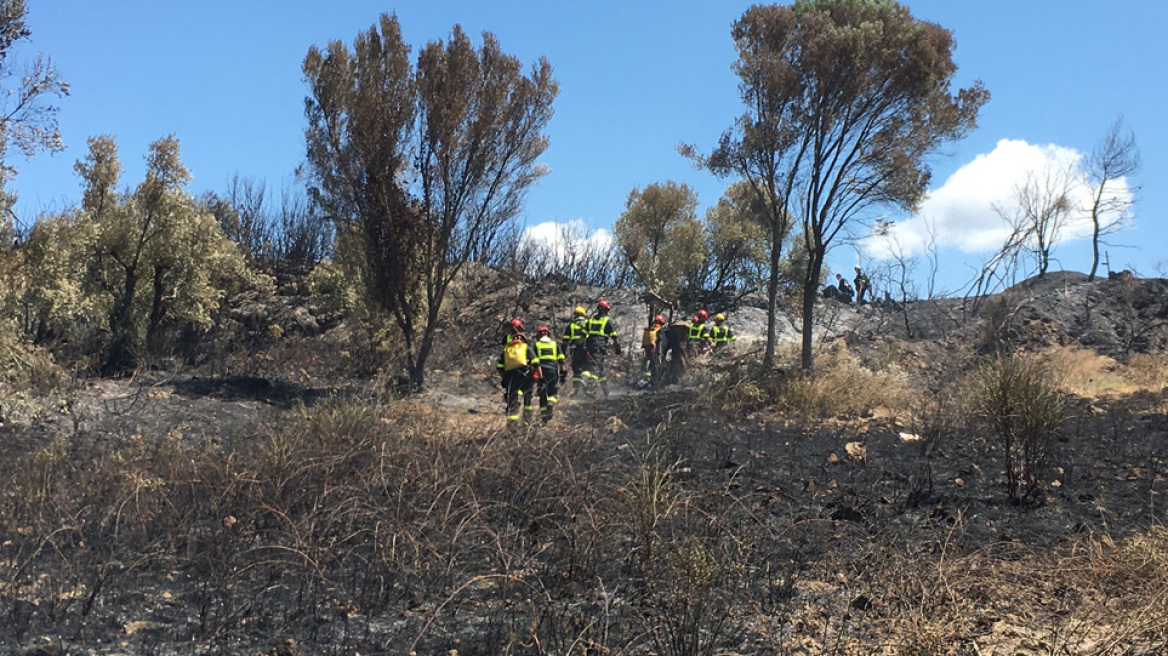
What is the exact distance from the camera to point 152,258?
1900 centimetres

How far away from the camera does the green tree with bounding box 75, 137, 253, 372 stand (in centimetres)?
1870

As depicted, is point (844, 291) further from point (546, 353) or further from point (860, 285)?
point (546, 353)

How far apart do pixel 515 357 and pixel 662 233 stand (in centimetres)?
1567

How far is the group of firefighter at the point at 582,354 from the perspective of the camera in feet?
37.2

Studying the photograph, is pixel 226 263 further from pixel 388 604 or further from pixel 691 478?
pixel 388 604

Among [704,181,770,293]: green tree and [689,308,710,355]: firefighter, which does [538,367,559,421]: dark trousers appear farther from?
[704,181,770,293]: green tree

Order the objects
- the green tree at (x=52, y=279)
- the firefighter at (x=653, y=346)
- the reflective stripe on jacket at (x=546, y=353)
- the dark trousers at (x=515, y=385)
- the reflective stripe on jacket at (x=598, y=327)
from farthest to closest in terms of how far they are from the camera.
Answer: the firefighter at (x=653, y=346) → the reflective stripe on jacket at (x=598, y=327) → the green tree at (x=52, y=279) → the reflective stripe on jacket at (x=546, y=353) → the dark trousers at (x=515, y=385)

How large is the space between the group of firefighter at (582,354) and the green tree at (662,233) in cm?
568

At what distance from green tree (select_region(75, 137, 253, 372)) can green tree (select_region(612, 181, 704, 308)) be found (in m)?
11.0

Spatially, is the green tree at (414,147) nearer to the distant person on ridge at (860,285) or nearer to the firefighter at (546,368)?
the firefighter at (546,368)

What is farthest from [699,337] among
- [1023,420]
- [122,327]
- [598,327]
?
[122,327]

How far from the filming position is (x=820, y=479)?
833 centimetres

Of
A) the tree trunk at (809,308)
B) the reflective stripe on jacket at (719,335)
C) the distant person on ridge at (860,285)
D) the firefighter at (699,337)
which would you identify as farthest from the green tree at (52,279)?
the distant person on ridge at (860,285)

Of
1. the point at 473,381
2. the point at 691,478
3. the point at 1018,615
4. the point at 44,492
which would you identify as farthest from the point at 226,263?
the point at 1018,615
